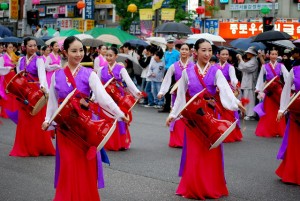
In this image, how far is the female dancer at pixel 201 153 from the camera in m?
7.20

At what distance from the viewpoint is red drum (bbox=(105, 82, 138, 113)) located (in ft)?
32.6

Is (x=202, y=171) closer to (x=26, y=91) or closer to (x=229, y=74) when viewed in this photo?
(x=26, y=91)

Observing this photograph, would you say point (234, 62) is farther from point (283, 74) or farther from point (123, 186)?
point (123, 186)

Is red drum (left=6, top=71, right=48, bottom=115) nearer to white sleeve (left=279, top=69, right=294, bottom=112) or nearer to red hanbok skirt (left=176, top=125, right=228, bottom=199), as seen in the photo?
red hanbok skirt (left=176, top=125, right=228, bottom=199)

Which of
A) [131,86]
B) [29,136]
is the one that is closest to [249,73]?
[131,86]

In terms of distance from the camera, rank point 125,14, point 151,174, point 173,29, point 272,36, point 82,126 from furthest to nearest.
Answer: point 125,14 < point 173,29 < point 272,36 < point 151,174 < point 82,126

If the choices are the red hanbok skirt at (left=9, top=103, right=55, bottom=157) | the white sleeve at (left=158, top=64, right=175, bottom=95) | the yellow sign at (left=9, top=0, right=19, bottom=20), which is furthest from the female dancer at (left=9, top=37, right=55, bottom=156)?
the yellow sign at (left=9, top=0, right=19, bottom=20)

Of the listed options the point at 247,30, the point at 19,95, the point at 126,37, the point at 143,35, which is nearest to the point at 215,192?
the point at 19,95

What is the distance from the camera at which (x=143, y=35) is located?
3266 centimetres

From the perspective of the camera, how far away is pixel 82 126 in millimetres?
5949

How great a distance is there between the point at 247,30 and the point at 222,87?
23511mm


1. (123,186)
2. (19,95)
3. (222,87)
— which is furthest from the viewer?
(19,95)

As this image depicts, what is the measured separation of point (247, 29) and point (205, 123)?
2367 centimetres

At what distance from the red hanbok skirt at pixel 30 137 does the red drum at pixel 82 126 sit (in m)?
4.01
